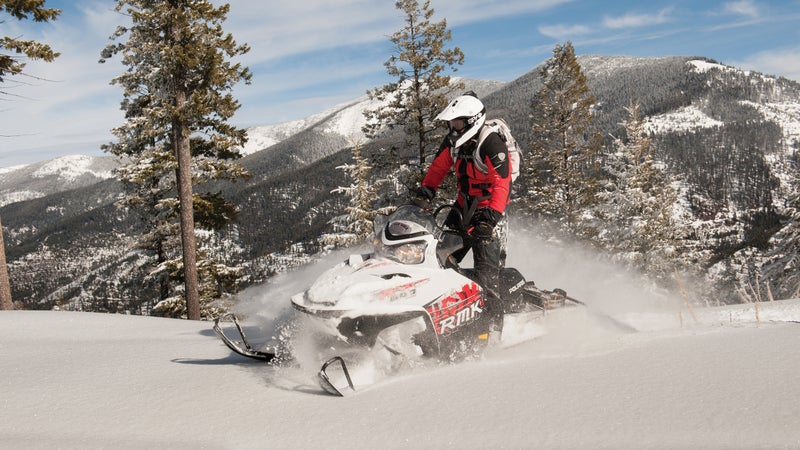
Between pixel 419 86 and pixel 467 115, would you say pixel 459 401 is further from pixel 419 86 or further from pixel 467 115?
pixel 419 86

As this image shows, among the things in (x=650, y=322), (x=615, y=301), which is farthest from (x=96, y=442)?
(x=615, y=301)

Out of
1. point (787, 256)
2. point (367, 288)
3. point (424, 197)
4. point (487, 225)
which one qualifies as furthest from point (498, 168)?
point (787, 256)

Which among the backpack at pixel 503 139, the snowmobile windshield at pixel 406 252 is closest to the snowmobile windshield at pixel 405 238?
the snowmobile windshield at pixel 406 252

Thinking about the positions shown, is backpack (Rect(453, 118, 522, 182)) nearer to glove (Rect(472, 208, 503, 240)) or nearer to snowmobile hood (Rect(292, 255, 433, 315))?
glove (Rect(472, 208, 503, 240))

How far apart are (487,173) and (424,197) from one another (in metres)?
0.82

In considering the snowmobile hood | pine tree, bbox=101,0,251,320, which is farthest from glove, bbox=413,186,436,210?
pine tree, bbox=101,0,251,320

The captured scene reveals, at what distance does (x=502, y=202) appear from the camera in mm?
5094

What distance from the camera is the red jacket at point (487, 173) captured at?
5105 mm

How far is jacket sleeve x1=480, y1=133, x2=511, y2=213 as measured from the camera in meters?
5.09

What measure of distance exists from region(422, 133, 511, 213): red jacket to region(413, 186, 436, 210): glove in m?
0.15

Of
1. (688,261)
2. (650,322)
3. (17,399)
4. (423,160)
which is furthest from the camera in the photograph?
(688,261)

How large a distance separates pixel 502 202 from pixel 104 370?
12.7 ft

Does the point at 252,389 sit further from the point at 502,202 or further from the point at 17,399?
the point at 502,202

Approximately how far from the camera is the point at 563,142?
2552cm
